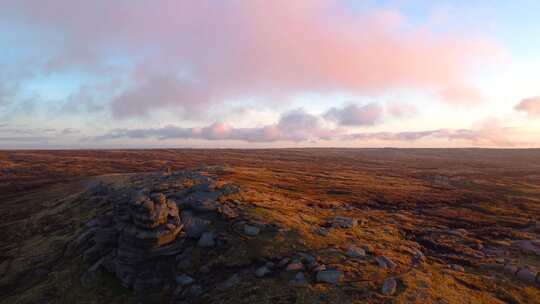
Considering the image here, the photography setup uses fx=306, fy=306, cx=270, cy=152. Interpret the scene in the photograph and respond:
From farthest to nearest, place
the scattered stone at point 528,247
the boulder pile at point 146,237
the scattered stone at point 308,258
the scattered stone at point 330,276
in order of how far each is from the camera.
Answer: the scattered stone at point 528,247, the boulder pile at point 146,237, the scattered stone at point 308,258, the scattered stone at point 330,276

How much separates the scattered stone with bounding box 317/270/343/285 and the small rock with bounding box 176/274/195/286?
33.4ft

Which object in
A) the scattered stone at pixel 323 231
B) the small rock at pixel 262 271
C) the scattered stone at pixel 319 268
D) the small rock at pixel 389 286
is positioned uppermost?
the scattered stone at pixel 323 231

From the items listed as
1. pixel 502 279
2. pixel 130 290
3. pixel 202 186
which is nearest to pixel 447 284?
pixel 502 279

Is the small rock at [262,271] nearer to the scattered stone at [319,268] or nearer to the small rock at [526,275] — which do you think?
the scattered stone at [319,268]

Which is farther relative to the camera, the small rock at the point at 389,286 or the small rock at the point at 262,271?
the small rock at the point at 262,271

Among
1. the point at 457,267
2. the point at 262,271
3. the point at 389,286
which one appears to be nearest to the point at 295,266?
the point at 262,271

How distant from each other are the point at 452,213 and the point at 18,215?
3151 inches

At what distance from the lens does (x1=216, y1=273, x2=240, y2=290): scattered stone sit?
22.9m

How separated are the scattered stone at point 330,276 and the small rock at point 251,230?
8504 mm

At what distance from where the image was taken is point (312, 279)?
22.5 meters

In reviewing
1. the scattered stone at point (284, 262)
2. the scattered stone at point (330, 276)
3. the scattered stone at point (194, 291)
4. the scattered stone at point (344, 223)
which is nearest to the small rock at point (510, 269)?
the scattered stone at point (344, 223)

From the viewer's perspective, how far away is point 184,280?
24703 mm

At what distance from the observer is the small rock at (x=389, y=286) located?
20203mm

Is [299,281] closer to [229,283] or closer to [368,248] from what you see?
[229,283]
